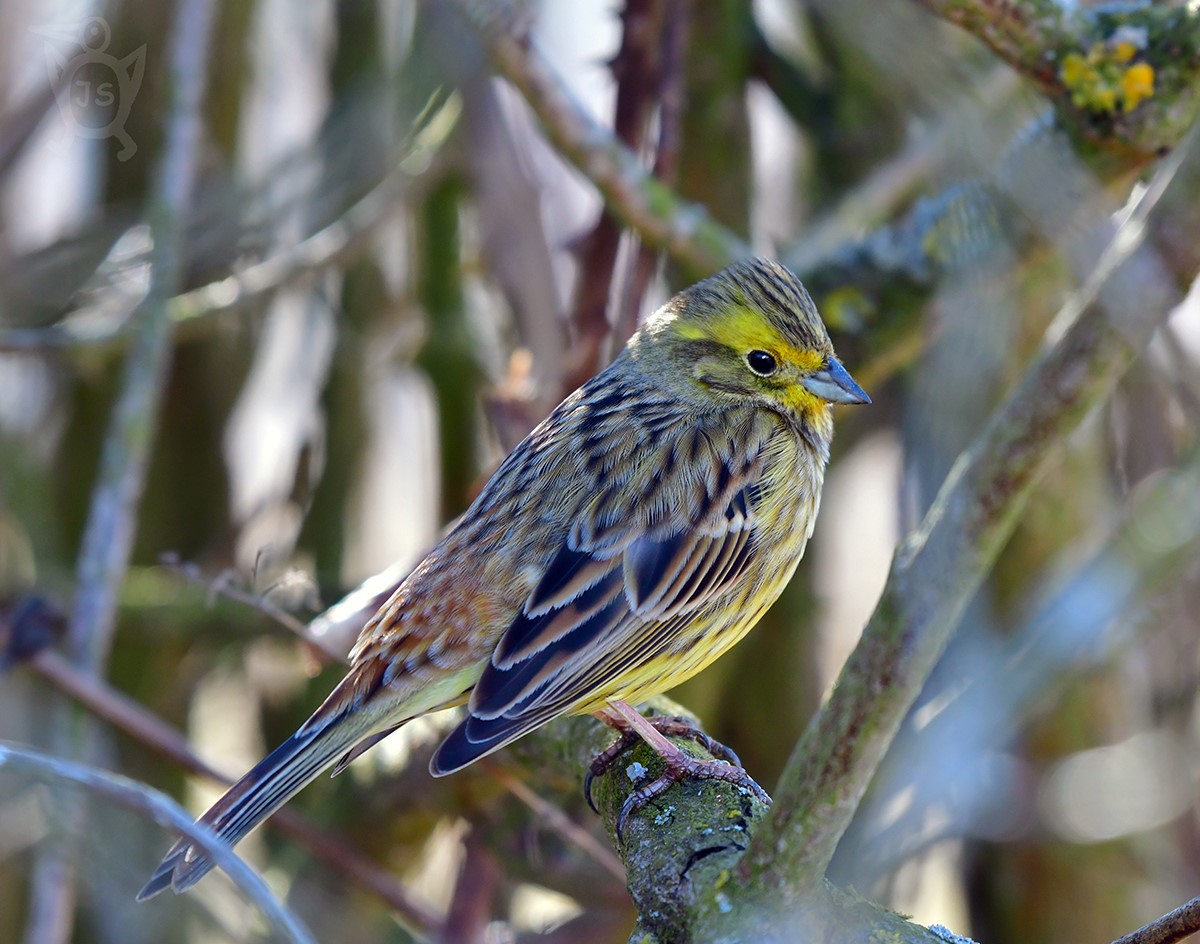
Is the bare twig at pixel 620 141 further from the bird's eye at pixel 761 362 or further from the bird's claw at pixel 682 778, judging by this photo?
the bird's claw at pixel 682 778

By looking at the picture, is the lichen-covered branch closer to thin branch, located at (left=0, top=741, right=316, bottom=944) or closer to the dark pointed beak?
the dark pointed beak

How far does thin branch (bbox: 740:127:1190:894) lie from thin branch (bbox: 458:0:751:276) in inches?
74.1

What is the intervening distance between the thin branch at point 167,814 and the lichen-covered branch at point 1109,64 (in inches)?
99.2

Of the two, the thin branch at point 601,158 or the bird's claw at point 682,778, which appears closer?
the bird's claw at point 682,778

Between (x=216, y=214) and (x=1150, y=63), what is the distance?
3.04 metres

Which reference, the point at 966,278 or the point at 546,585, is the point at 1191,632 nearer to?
the point at 966,278

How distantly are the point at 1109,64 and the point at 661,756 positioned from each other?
2.02 meters

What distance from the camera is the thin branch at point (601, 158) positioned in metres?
3.91

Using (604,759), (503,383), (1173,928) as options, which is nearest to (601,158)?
(503,383)

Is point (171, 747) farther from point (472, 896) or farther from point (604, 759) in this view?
point (604, 759)

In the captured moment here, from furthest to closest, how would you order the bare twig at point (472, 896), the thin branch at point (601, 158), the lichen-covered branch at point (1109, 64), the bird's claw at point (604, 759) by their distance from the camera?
the bare twig at point (472, 896) < the thin branch at point (601, 158) < the lichen-covered branch at point (1109, 64) < the bird's claw at point (604, 759)

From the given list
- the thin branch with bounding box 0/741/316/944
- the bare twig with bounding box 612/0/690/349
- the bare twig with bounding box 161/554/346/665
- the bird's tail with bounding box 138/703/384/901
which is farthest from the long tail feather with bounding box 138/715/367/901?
the bare twig with bounding box 612/0/690/349

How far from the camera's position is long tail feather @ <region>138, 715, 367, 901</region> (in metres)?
2.82

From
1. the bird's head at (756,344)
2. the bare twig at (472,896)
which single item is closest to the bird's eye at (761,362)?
the bird's head at (756,344)
